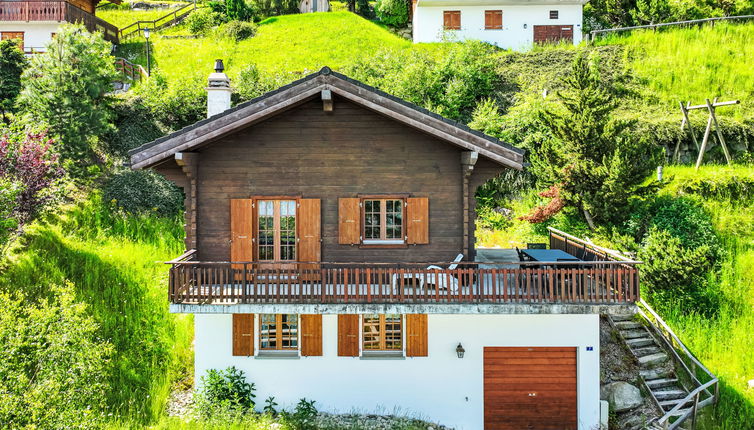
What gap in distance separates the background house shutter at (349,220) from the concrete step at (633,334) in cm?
901

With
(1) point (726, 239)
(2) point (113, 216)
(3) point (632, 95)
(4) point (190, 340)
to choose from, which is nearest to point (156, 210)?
(2) point (113, 216)

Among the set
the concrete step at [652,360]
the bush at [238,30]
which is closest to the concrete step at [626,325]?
the concrete step at [652,360]

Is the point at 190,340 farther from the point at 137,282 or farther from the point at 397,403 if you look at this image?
the point at 397,403

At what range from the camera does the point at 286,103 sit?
A: 12586mm

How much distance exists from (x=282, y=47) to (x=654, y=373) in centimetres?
3410

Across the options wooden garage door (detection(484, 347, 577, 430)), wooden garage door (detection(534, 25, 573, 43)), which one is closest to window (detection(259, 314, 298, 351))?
wooden garage door (detection(484, 347, 577, 430))

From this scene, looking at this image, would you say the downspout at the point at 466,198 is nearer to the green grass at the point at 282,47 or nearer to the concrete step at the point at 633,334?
the concrete step at the point at 633,334

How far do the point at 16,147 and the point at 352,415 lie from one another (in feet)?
49.2

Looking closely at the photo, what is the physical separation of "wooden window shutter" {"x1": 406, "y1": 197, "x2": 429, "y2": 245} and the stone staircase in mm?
7385

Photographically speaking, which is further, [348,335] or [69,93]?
[69,93]

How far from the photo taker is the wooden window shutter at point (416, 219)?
13.5 metres

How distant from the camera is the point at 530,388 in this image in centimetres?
1334

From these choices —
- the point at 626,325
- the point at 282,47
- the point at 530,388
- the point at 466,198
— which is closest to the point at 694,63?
the point at 626,325

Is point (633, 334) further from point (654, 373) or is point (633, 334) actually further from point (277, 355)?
point (277, 355)
